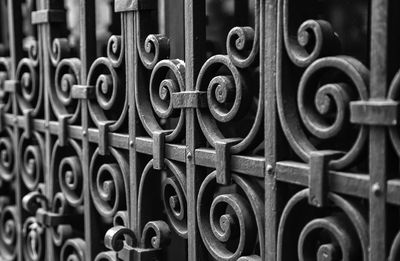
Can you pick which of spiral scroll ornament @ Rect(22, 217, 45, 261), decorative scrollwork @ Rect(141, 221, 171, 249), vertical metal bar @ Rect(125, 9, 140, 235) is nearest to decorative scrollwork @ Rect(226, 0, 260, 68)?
vertical metal bar @ Rect(125, 9, 140, 235)

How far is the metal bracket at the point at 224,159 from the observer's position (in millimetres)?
1629

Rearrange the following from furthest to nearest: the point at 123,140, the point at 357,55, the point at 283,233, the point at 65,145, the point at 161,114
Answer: the point at 65,145, the point at 357,55, the point at 123,140, the point at 161,114, the point at 283,233

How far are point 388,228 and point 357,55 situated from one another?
1020 millimetres

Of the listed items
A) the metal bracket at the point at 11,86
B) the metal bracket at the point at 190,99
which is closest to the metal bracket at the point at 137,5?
the metal bracket at the point at 190,99

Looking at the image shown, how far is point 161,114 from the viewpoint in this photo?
1883mm

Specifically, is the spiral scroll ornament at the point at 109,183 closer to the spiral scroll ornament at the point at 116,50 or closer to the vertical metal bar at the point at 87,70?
the vertical metal bar at the point at 87,70

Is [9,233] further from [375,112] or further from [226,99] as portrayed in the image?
[375,112]

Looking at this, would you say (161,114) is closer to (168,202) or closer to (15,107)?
(168,202)

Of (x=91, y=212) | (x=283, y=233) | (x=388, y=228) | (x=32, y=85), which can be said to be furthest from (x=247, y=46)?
(x=32, y=85)

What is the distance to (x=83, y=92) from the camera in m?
2.20

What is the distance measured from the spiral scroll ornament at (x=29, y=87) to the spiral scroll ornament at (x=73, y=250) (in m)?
0.53

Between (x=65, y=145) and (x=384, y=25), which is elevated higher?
(x=384, y=25)

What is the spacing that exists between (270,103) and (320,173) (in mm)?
235

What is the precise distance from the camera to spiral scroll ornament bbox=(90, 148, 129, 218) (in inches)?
82.4
